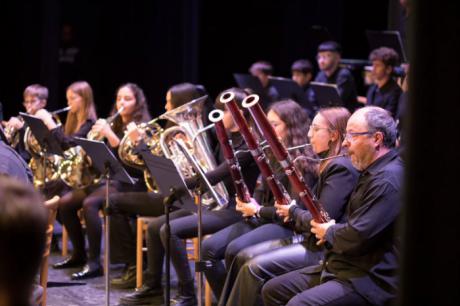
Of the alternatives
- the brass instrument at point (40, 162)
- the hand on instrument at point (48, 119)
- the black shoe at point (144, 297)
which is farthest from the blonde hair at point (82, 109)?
the black shoe at point (144, 297)

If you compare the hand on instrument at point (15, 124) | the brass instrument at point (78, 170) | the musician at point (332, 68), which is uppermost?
the musician at point (332, 68)

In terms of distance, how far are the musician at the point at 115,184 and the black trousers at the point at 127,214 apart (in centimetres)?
14

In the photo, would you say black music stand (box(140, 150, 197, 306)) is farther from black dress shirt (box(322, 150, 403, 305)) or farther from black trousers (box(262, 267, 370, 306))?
black dress shirt (box(322, 150, 403, 305))

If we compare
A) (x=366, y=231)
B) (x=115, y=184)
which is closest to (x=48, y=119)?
(x=115, y=184)

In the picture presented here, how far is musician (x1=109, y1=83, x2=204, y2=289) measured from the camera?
4910mm

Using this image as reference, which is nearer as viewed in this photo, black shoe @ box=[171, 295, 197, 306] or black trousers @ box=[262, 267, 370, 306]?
black trousers @ box=[262, 267, 370, 306]

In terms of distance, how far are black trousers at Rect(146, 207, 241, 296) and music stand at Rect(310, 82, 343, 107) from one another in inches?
64.7

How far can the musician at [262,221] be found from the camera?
3854 mm

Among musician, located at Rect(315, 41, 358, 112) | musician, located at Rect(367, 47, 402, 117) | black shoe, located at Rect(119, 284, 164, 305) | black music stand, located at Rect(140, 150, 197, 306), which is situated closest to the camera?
black music stand, located at Rect(140, 150, 197, 306)

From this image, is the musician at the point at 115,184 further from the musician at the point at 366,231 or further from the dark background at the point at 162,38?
the dark background at the point at 162,38

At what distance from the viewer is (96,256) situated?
210 inches

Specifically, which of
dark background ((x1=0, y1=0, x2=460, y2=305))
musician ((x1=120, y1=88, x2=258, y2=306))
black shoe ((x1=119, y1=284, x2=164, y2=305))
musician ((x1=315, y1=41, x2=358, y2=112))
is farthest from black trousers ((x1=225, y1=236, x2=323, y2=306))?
dark background ((x1=0, y1=0, x2=460, y2=305))

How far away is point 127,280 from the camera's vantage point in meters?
5.06

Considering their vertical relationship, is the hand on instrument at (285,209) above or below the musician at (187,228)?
above
